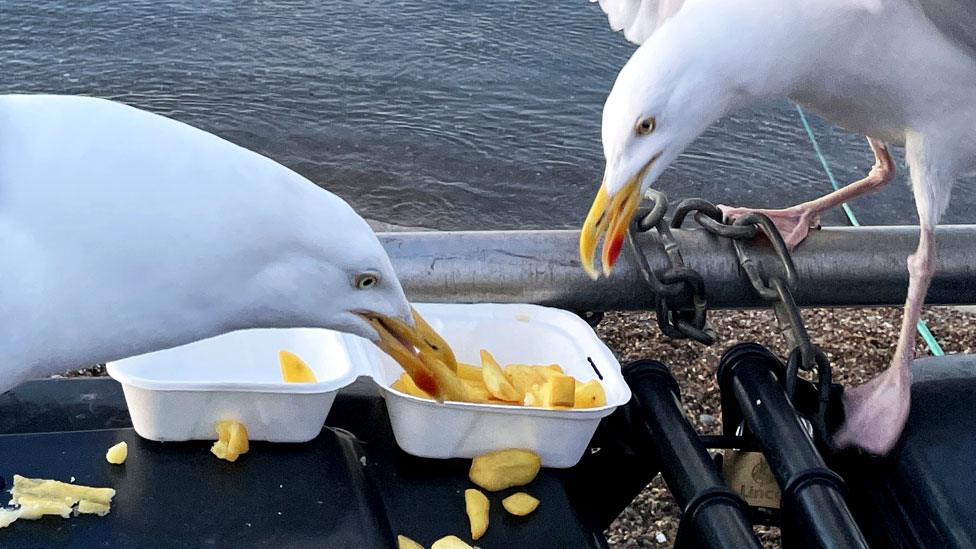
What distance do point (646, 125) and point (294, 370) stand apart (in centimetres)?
79

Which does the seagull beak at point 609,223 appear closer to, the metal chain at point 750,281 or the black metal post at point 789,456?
the metal chain at point 750,281

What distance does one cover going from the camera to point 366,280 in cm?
146

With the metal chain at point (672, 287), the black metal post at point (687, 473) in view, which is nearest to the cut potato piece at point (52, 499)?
the black metal post at point (687, 473)

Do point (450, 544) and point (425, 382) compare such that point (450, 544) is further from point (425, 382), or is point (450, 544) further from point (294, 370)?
point (294, 370)

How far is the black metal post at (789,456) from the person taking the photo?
1.75m

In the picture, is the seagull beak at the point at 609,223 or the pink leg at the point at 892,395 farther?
the seagull beak at the point at 609,223

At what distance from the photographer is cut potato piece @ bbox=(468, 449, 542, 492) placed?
1.87m

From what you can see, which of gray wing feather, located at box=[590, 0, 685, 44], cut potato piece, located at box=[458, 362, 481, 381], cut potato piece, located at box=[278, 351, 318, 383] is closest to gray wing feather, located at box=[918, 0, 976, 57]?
gray wing feather, located at box=[590, 0, 685, 44]

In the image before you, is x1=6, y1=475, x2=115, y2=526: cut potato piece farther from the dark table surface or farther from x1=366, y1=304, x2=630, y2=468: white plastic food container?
x1=366, y1=304, x2=630, y2=468: white plastic food container

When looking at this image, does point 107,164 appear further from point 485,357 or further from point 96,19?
point 96,19

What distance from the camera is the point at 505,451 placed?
6.23 ft

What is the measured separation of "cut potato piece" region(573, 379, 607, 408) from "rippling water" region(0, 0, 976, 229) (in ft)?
7.70

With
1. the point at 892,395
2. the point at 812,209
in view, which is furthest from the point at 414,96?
the point at 892,395

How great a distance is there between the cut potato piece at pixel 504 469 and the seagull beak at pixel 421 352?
13cm
